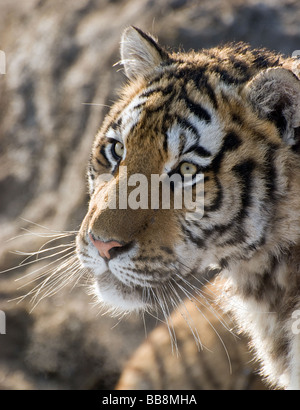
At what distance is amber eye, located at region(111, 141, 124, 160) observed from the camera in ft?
6.16

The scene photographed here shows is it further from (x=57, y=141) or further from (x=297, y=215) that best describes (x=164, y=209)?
(x=57, y=141)

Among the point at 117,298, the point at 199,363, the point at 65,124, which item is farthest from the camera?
the point at 65,124

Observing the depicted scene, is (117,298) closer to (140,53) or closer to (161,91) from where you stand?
(161,91)

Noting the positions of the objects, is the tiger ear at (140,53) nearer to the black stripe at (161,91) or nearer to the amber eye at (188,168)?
the black stripe at (161,91)

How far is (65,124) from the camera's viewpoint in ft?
11.5

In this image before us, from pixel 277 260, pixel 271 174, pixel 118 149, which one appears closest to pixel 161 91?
pixel 118 149

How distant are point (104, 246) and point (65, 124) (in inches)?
76.4

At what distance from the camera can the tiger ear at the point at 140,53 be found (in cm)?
204

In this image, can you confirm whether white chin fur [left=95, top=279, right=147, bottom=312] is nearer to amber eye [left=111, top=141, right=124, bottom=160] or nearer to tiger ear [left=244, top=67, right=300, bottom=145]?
amber eye [left=111, top=141, right=124, bottom=160]

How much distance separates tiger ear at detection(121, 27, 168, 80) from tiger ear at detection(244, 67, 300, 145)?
0.45 m

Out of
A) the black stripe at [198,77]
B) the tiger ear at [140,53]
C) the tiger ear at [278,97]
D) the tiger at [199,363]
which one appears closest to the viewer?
the tiger ear at [278,97]

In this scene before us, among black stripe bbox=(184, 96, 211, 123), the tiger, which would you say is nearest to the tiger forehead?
black stripe bbox=(184, 96, 211, 123)

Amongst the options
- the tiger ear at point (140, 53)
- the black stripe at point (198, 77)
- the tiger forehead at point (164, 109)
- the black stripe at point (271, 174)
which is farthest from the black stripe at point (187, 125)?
the tiger ear at point (140, 53)
